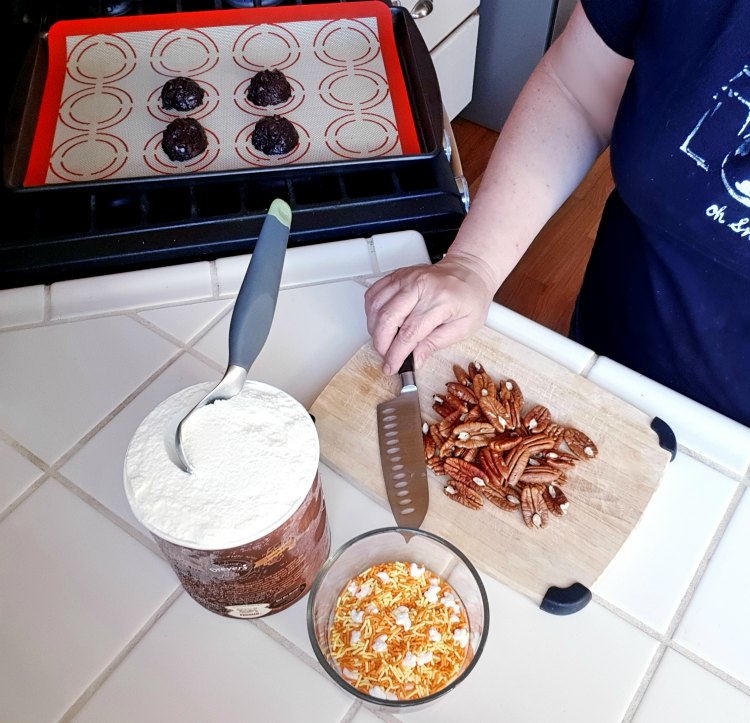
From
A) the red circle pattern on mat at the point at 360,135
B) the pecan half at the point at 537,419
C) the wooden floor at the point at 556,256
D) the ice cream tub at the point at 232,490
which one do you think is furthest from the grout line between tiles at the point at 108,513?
the wooden floor at the point at 556,256

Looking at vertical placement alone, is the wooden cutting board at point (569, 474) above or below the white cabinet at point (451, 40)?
above

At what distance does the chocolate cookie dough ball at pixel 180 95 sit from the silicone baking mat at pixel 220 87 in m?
0.01

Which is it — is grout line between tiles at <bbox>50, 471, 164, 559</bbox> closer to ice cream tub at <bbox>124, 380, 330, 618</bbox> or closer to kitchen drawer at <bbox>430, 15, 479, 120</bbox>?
ice cream tub at <bbox>124, 380, 330, 618</bbox>

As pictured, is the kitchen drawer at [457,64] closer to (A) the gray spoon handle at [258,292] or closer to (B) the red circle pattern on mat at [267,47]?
(B) the red circle pattern on mat at [267,47]

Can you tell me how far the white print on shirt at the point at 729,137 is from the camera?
0.59 m

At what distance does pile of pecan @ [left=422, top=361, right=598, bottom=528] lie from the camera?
1.96ft

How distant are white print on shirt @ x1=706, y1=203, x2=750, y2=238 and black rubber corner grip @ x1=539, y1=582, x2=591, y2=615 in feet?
1.11

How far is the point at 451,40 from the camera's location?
1708 mm

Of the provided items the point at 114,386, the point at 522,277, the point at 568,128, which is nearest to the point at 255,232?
the point at 114,386

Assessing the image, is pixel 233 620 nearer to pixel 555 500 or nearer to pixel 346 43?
pixel 555 500

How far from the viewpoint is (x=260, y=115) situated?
988 millimetres

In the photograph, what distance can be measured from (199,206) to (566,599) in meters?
0.60

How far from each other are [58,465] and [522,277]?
1430 mm

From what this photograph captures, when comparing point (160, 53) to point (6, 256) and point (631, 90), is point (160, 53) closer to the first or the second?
point (6, 256)
